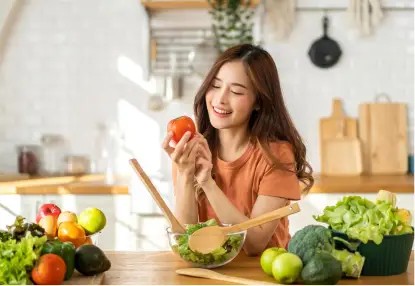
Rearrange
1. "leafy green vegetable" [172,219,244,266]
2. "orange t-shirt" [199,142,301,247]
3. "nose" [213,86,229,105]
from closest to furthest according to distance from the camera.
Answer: "leafy green vegetable" [172,219,244,266]
"nose" [213,86,229,105]
"orange t-shirt" [199,142,301,247]

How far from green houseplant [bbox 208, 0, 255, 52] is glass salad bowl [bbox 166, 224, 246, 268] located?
2660 millimetres

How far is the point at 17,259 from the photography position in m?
1.81

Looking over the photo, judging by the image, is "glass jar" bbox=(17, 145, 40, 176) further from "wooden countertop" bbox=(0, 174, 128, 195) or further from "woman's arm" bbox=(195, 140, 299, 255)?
"woman's arm" bbox=(195, 140, 299, 255)

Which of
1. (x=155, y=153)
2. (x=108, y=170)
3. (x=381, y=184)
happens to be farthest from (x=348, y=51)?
(x=108, y=170)

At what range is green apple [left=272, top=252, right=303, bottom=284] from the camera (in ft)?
6.11

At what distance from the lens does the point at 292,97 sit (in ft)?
15.6

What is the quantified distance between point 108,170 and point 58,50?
0.84 meters

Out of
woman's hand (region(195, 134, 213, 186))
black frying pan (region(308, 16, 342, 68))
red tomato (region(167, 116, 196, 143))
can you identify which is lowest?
woman's hand (region(195, 134, 213, 186))

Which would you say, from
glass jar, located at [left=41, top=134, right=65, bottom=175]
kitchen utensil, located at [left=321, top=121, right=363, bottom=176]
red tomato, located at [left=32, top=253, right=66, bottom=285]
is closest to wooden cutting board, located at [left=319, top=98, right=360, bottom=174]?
kitchen utensil, located at [left=321, top=121, right=363, bottom=176]

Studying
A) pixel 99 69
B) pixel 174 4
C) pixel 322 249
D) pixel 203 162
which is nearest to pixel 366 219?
pixel 322 249

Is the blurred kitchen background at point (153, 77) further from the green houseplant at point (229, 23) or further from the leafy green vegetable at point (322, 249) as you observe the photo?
the leafy green vegetable at point (322, 249)

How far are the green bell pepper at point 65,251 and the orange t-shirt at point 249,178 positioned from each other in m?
0.70

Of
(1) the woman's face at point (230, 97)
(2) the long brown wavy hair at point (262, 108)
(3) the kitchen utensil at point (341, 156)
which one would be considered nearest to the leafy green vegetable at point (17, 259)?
(1) the woman's face at point (230, 97)

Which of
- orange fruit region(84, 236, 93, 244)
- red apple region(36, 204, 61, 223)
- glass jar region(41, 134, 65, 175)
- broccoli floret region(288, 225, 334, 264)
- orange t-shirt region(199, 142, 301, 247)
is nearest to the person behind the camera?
broccoli floret region(288, 225, 334, 264)
